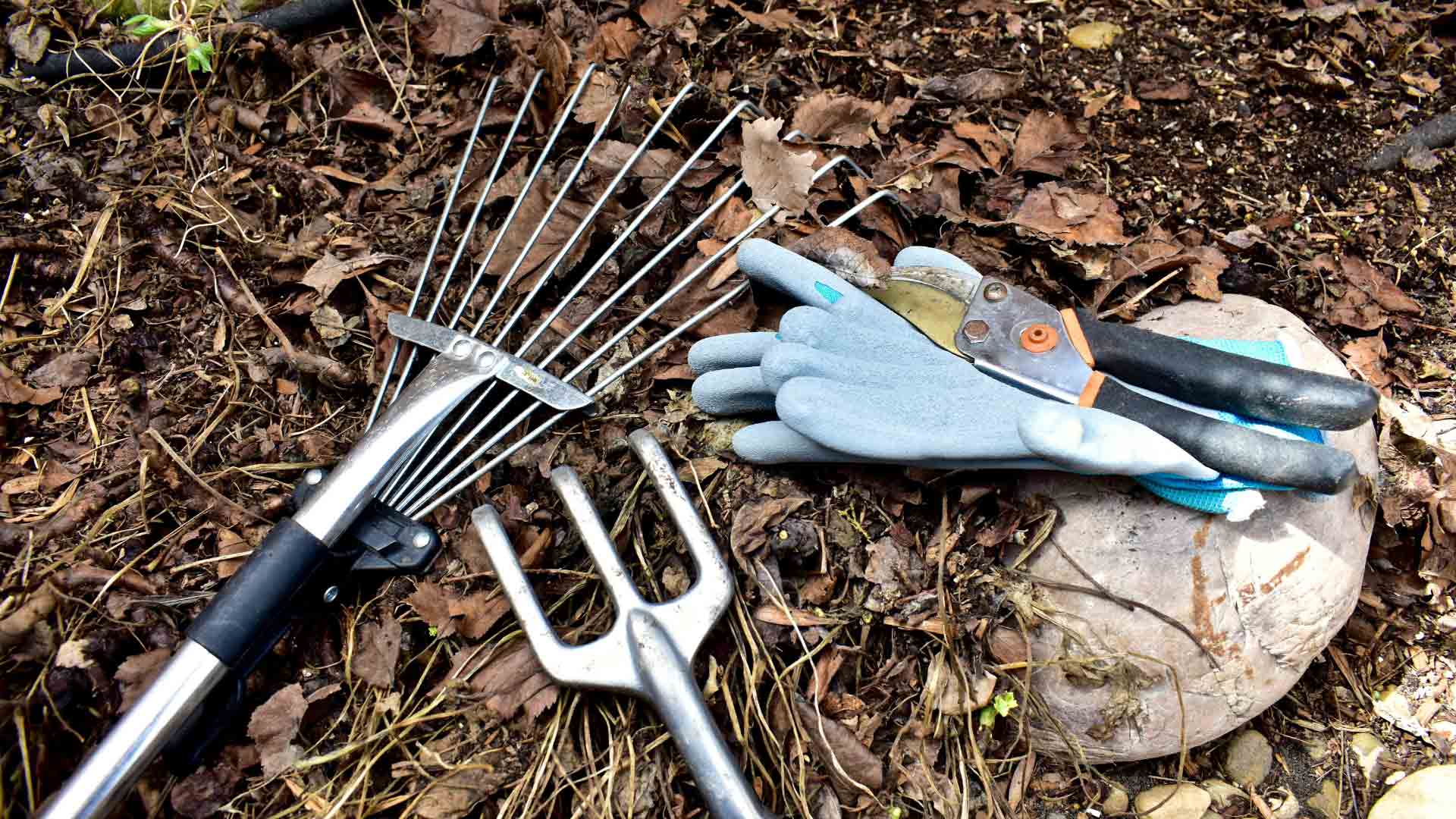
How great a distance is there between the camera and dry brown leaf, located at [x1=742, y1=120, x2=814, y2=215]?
1.97m

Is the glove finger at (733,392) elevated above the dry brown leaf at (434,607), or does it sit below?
above

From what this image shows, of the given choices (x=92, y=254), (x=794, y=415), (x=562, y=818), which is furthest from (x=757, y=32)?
(x=562, y=818)

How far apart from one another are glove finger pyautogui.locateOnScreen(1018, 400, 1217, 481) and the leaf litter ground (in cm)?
27

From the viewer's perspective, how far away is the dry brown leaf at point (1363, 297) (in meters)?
1.97

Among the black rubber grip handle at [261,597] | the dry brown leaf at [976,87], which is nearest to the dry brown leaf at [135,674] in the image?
the black rubber grip handle at [261,597]

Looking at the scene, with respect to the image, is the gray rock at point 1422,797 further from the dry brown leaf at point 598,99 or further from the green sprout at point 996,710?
the dry brown leaf at point 598,99

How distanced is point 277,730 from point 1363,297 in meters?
2.38

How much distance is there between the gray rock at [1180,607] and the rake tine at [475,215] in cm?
124

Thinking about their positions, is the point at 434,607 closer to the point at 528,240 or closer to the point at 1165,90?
the point at 528,240

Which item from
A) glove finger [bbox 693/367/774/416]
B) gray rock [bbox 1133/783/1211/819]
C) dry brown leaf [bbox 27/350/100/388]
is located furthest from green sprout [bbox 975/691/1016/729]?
dry brown leaf [bbox 27/350/100/388]

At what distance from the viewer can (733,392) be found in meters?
1.72

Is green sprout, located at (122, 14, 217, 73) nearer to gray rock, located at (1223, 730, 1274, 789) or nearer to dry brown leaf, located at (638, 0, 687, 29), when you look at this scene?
dry brown leaf, located at (638, 0, 687, 29)

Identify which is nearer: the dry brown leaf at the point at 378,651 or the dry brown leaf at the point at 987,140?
the dry brown leaf at the point at 378,651

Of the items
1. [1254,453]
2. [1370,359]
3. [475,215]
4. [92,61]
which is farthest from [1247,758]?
[92,61]
